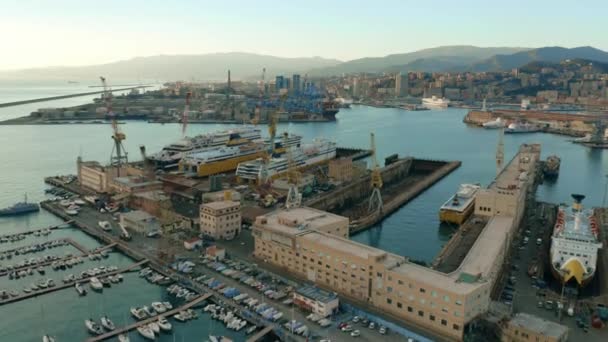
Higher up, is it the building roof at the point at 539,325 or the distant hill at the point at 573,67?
the distant hill at the point at 573,67

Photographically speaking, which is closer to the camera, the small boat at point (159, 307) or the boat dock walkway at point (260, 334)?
the boat dock walkway at point (260, 334)

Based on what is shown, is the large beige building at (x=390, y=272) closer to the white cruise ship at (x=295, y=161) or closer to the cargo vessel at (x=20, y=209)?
the white cruise ship at (x=295, y=161)

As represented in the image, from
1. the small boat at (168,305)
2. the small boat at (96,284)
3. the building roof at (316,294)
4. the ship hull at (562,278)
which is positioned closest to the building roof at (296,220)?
the building roof at (316,294)

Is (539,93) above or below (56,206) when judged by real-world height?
above

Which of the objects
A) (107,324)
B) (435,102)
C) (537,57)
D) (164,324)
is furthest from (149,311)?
(537,57)

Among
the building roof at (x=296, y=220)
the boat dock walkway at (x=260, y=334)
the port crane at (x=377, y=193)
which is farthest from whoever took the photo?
the port crane at (x=377, y=193)

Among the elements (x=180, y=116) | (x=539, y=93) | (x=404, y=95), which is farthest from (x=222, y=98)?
(x=539, y=93)

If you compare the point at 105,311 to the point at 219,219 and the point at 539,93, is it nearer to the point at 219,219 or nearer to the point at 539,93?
the point at 219,219
